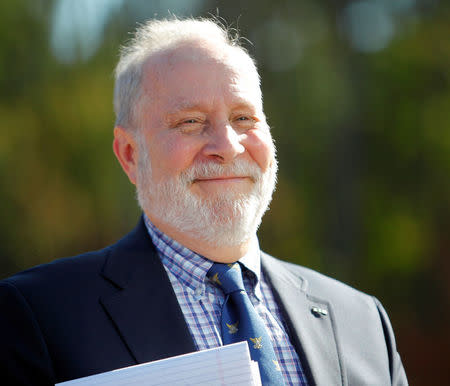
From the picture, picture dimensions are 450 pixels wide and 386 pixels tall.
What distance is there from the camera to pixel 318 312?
7.17 ft

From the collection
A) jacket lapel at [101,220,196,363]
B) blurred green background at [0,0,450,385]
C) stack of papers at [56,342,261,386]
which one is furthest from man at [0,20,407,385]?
blurred green background at [0,0,450,385]

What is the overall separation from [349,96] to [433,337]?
3435mm

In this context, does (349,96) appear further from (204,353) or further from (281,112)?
(204,353)

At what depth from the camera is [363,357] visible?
2121 millimetres

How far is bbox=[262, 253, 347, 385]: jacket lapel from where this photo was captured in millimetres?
1964

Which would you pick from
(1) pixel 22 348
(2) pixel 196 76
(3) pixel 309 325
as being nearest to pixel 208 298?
(3) pixel 309 325

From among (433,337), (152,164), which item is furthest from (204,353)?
(433,337)

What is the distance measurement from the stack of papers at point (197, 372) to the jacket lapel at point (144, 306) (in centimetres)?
30

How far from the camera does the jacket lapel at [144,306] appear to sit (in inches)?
70.4

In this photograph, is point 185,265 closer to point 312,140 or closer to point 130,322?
point 130,322

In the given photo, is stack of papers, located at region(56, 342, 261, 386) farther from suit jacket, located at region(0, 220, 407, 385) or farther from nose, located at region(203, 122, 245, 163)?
nose, located at region(203, 122, 245, 163)

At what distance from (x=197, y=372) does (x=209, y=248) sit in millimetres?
630

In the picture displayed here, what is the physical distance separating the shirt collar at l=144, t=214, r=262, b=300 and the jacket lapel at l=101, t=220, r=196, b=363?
43 mm

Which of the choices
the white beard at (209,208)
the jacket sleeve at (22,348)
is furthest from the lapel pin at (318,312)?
the jacket sleeve at (22,348)
